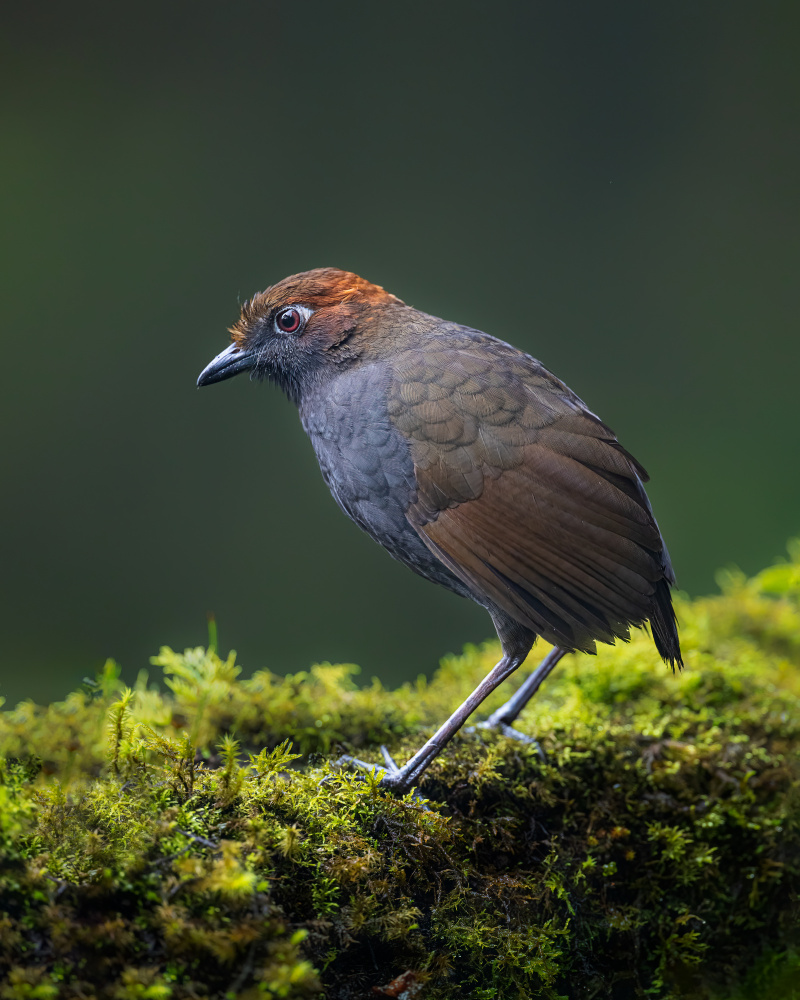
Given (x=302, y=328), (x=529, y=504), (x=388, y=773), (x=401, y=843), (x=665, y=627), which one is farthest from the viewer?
(x=302, y=328)

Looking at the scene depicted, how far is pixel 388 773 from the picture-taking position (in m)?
2.69

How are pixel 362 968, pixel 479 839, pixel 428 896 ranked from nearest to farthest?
1. pixel 362 968
2. pixel 428 896
3. pixel 479 839

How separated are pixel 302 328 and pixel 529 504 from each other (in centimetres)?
123

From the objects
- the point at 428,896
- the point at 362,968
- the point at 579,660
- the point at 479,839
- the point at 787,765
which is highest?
the point at 579,660

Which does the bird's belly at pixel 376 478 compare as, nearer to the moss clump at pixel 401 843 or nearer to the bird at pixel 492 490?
the bird at pixel 492 490

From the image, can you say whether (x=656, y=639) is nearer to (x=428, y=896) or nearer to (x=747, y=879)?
(x=747, y=879)

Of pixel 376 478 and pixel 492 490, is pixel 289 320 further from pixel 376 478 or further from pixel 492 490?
pixel 492 490

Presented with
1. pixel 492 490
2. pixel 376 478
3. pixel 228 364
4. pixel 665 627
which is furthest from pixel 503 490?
pixel 228 364

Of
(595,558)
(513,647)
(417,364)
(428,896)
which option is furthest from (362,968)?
(417,364)

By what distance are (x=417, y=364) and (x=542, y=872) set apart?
1.75 m

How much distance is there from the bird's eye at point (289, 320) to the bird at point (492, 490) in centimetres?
24

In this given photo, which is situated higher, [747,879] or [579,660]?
[579,660]

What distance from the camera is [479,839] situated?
8.11 feet

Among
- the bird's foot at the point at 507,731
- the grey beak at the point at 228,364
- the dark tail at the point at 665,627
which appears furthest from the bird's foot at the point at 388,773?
the grey beak at the point at 228,364
